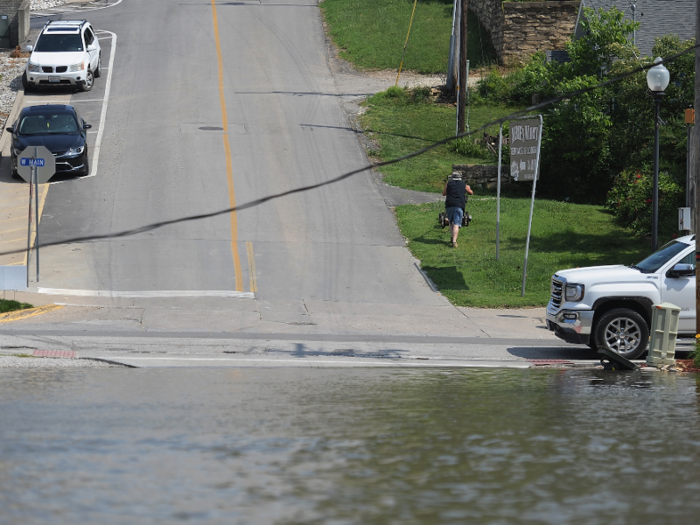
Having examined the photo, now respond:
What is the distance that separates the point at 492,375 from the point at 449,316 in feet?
17.5

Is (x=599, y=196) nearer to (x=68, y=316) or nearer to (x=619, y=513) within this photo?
(x=68, y=316)

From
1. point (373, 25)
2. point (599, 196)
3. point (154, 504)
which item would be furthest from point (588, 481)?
point (373, 25)

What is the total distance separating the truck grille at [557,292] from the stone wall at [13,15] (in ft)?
108

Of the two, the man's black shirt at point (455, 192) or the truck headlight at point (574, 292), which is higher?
the man's black shirt at point (455, 192)

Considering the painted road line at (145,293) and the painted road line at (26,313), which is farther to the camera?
the painted road line at (145,293)

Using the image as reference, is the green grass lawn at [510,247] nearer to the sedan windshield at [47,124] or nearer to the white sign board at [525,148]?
the white sign board at [525,148]

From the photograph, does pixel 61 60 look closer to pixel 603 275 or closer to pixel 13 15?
pixel 13 15

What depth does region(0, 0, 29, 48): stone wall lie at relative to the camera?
3950 centimetres

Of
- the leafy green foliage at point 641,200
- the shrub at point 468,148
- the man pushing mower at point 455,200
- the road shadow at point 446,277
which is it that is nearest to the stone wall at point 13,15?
the shrub at point 468,148

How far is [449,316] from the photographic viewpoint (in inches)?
658

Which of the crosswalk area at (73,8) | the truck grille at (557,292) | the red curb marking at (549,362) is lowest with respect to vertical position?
the red curb marking at (549,362)

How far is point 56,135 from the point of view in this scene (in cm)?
2516

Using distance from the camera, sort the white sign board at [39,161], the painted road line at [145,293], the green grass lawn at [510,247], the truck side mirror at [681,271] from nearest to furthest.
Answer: the truck side mirror at [681,271]
the painted road line at [145,293]
the white sign board at [39,161]
the green grass lawn at [510,247]

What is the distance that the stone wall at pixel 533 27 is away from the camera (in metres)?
38.7
